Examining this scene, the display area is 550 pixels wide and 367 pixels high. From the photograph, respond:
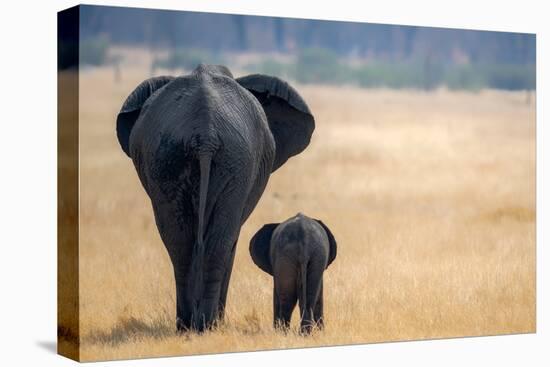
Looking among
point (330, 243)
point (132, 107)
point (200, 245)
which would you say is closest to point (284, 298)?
point (330, 243)

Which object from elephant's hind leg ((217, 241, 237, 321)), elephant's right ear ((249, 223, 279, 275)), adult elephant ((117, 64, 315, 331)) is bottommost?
elephant's hind leg ((217, 241, 237, 321))

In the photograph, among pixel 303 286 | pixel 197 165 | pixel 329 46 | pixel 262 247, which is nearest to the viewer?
pixel 197 165

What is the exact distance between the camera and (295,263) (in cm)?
1196

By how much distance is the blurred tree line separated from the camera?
11.9 m

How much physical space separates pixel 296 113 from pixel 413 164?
1355mm

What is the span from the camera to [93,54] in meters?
11.5

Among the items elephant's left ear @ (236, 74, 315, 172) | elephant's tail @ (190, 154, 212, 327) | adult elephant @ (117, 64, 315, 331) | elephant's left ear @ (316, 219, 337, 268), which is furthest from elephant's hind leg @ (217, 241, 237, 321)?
elephant's left ear @ (236, 74, 315, 172)

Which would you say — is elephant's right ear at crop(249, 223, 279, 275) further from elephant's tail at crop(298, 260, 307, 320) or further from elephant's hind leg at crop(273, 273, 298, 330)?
elephant's tail at crop(298, 260, 307, 320)

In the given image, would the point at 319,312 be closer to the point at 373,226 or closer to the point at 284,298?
the point at 284,298

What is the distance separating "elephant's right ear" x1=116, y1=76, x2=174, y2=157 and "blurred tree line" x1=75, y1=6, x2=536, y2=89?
300mm

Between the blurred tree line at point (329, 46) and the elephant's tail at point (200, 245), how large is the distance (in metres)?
1.32

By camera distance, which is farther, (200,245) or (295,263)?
(295,263)

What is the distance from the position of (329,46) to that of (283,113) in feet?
2.91

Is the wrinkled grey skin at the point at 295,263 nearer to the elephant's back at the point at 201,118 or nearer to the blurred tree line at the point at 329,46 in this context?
the elephant's back at the point at 201,118
